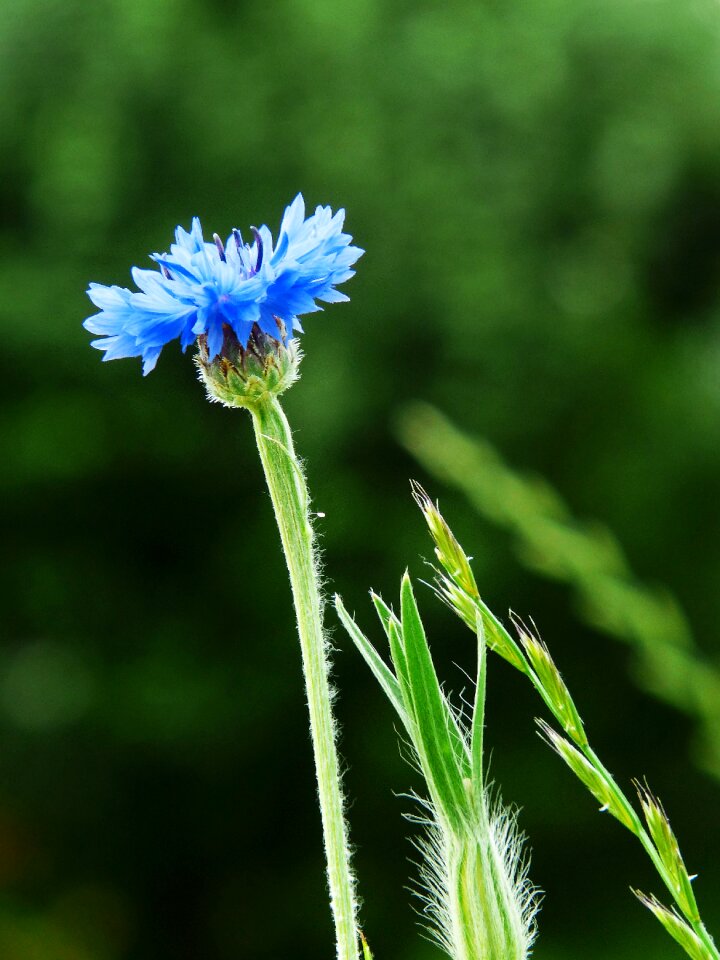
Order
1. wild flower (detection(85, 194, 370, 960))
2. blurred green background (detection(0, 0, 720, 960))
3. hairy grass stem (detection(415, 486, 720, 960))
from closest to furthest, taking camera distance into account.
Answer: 1. hairy grass stem (detection(415, 486, 720, 960))
2. wild flower (detection(85, 194, 370, 960))
3. blurred green background (detection(0, 0, 720, 960))

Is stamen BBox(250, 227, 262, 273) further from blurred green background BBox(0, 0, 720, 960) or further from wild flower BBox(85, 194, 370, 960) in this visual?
blurred green background BBox(0, 0, 720, 960)

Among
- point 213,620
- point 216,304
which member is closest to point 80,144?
point 213,620

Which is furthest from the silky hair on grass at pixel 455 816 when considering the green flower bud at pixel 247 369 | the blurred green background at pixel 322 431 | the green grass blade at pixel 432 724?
the blurred green background at pixel 322 431

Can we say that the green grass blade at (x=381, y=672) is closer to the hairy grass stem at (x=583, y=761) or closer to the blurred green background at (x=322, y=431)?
the hairy grass stem at (x=583, y=761)

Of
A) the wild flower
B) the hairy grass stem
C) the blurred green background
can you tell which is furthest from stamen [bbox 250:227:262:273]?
the blurred green background

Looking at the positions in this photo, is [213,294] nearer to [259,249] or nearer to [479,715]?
[259,249]

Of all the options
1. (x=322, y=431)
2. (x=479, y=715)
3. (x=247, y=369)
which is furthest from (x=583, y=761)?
(x=322, y=431)

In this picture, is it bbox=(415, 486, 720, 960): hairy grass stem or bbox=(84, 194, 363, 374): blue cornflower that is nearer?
bbox=(415, 486, 720, 960): hairy grass stem

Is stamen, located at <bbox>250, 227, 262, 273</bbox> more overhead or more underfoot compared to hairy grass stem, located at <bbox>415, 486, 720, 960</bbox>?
more overhead
